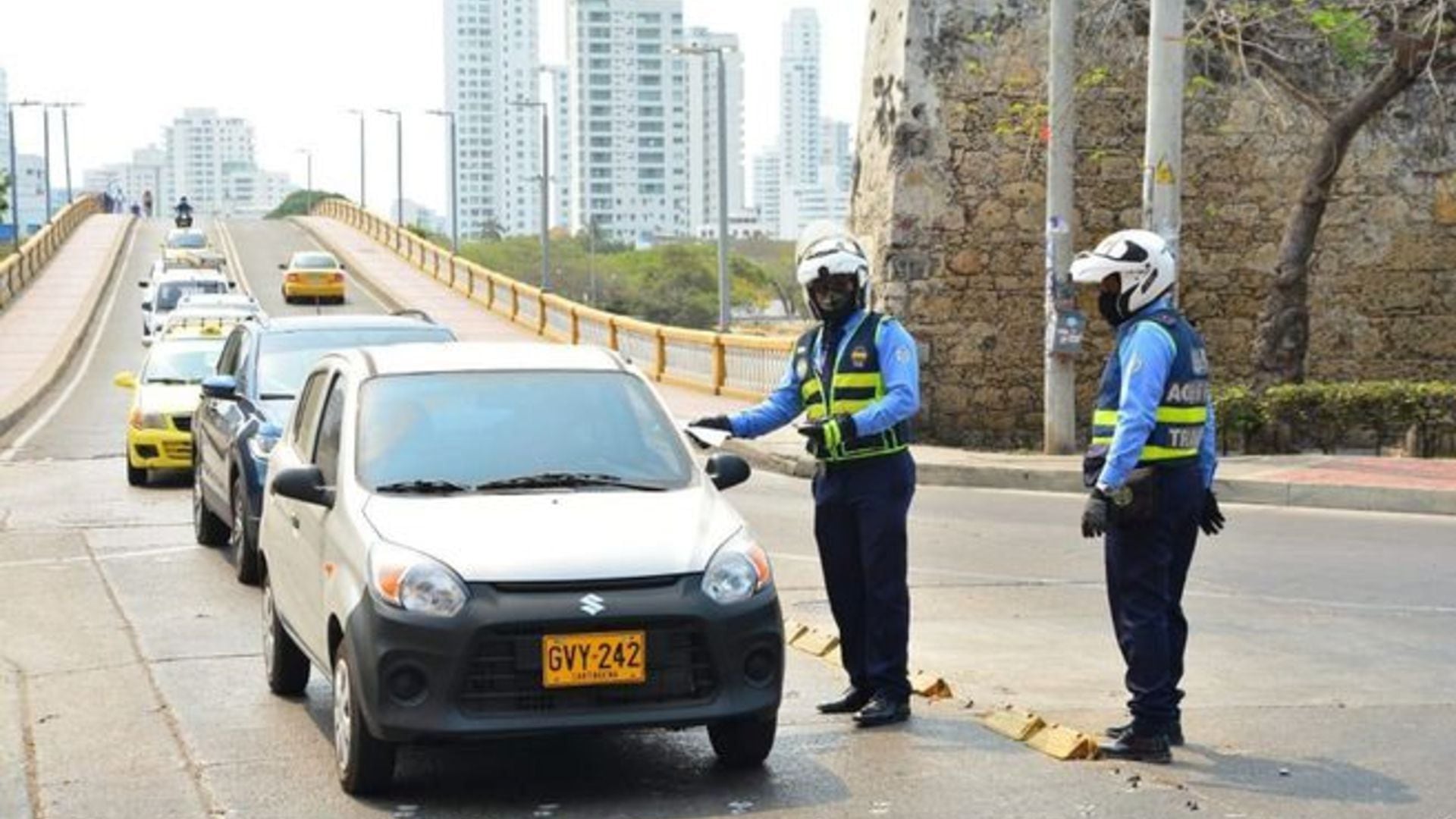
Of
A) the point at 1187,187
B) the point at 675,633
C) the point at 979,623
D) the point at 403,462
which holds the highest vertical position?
the point at 1187,187

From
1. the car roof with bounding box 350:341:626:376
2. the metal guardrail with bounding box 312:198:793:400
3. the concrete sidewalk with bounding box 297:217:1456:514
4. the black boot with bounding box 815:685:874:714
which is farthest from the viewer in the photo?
the metal guardrail with bounding box 312:198:793:400

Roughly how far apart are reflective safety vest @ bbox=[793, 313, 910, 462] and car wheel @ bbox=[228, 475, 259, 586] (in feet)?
16.5

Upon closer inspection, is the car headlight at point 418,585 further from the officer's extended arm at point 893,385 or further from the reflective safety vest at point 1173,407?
the reflective safety vest at point 1173,407

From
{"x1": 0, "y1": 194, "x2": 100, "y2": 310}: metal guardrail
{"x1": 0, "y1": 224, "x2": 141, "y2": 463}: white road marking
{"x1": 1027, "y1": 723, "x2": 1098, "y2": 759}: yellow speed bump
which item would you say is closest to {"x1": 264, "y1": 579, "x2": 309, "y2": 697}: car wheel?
{"x1": 1027, "y1": 723, "x2": 1098, "y2": 759}: yellow speed bump

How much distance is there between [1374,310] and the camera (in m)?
21.5

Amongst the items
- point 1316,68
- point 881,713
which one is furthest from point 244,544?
point 1316,68

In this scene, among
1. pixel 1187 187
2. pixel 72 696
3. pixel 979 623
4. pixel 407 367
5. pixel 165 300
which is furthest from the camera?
pixel 165 300

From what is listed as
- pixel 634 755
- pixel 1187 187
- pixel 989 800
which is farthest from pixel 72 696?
pixel 1187 187

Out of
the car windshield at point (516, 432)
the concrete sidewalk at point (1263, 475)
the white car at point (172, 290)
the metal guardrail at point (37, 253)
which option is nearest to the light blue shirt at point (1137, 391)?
the car windshield at point (516, 432)

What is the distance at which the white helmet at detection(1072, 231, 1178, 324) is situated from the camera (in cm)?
Result: 708

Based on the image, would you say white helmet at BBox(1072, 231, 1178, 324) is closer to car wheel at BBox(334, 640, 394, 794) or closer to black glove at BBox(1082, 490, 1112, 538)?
black glove at BBox(1082, 490, 1112, 538)

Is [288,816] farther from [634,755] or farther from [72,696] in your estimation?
[72,696]

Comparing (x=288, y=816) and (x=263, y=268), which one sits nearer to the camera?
(x=288, y=816)

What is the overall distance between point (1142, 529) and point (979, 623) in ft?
11.2
